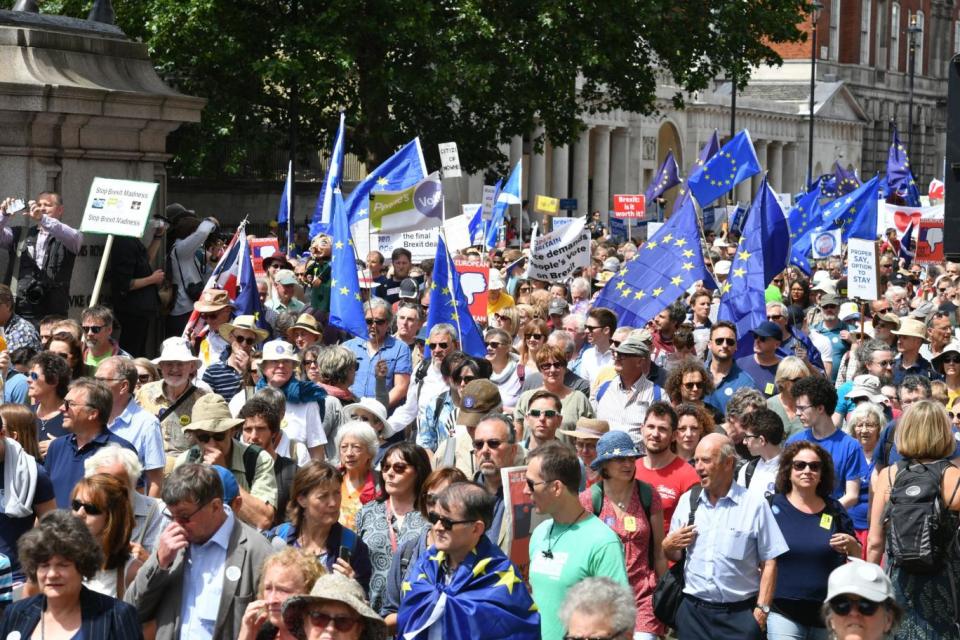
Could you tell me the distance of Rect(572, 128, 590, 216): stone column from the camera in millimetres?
63094

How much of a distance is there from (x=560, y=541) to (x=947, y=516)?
73.6 inches

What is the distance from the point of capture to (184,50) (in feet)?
99.2

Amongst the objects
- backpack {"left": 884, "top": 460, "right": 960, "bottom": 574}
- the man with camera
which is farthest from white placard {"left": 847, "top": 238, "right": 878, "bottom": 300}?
backpack {"left": 884, "top": 460, "right": 960, "bottom": 574}

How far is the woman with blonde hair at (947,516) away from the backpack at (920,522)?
1 centimetres

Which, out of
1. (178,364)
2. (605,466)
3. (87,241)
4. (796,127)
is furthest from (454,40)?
(796,127)

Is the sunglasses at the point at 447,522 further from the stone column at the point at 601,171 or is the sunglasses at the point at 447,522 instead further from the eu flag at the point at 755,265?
the stone column at the point at 601,171

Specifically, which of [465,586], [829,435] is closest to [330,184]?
[829,435]

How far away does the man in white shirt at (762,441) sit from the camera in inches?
349

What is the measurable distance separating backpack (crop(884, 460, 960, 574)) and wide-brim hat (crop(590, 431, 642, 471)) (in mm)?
1120

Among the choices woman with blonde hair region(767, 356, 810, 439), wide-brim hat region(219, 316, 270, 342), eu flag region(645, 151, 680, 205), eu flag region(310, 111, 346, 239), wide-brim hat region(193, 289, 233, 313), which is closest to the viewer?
woman with blonde hair region(767, 356, 810, 439)

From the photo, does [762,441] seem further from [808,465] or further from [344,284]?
[344,284]

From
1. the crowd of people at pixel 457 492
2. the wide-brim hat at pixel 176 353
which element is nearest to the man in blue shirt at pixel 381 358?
the crowd of people at pixel 457 492

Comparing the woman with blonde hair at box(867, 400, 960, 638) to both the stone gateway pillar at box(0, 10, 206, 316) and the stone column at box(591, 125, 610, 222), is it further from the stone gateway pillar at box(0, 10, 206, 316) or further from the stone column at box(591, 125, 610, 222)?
the stone column at box(591, 125, 610, 222)

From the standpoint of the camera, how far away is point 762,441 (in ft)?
29.3
